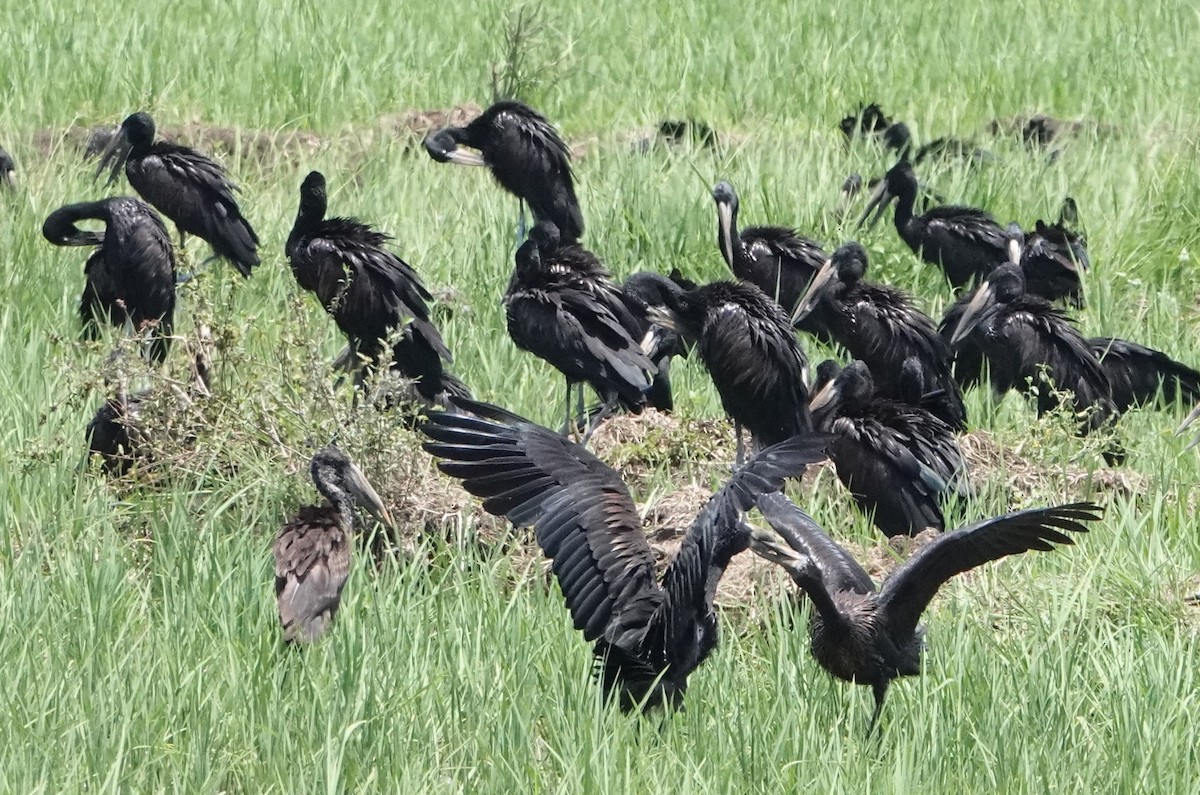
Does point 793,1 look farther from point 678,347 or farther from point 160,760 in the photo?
point 160,760

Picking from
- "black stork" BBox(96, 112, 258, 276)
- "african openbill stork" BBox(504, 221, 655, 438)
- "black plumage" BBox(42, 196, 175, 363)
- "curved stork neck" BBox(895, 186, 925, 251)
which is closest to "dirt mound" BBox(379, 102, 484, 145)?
"black stork" BBox(96, 112, 258, 276)

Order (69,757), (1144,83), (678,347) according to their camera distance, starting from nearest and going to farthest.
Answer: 1. (69,757)
2. (678,347)
3. (1144,83)

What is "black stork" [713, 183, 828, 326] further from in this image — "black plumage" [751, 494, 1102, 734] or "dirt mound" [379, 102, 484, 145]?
"black plumage" [751, 494, 1102, 734]

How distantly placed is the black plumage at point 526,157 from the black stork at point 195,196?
1.33 metres

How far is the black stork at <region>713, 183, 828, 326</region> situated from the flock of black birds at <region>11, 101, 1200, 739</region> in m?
0.01

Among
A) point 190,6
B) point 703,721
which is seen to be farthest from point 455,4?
point 703,721

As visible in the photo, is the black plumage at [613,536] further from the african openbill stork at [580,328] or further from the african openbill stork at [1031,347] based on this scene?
the african openbill stork at [1031,347]

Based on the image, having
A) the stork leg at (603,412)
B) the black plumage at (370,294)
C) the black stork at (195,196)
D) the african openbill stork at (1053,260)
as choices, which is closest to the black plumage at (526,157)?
the black stork at (195,196)

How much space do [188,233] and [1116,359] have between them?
4.02 m

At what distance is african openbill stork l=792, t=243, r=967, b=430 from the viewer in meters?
7.29

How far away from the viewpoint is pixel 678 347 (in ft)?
25.7

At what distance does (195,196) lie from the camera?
7.81 m

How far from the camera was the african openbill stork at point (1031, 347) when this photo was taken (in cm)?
717

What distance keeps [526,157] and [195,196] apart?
5.31 feet
